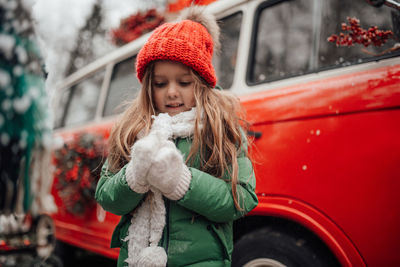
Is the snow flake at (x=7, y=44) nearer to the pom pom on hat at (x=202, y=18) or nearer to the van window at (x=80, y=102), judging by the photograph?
the pom pom on hat at (x=202, y=18)

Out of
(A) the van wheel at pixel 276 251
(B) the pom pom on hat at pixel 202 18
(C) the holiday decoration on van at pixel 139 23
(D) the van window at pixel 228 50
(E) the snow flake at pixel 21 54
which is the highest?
(C) the holiday decoration on van at pixel 139 23

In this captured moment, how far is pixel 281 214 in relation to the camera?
1.69 m

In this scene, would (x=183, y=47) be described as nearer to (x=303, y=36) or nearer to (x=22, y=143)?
(x=22, y=143)

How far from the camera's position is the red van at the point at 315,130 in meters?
1.40

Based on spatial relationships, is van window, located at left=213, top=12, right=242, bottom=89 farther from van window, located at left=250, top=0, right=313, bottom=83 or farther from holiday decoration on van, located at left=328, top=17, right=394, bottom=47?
holiday decoration on van, located at left=328, top=17, right=394, bottom=47

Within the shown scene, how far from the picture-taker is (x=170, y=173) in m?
1.04

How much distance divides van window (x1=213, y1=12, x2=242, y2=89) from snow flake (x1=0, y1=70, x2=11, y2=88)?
1.57 meters

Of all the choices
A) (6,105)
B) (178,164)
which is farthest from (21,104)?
(178,164)

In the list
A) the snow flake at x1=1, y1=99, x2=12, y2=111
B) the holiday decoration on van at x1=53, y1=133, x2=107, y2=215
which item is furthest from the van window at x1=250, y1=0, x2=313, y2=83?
the holiday decoration on van at x1=53, y1=133, x2=107, y2=215

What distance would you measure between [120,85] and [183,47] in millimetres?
2195

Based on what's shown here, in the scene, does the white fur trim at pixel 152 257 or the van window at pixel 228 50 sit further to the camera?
the van window at pixel 228 50

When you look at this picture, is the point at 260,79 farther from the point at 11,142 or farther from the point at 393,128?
the point at 11,142

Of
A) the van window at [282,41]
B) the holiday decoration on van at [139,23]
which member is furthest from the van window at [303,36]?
the holiday decoration on van at [139,23]

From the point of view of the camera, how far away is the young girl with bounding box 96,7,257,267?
3.61 feet
